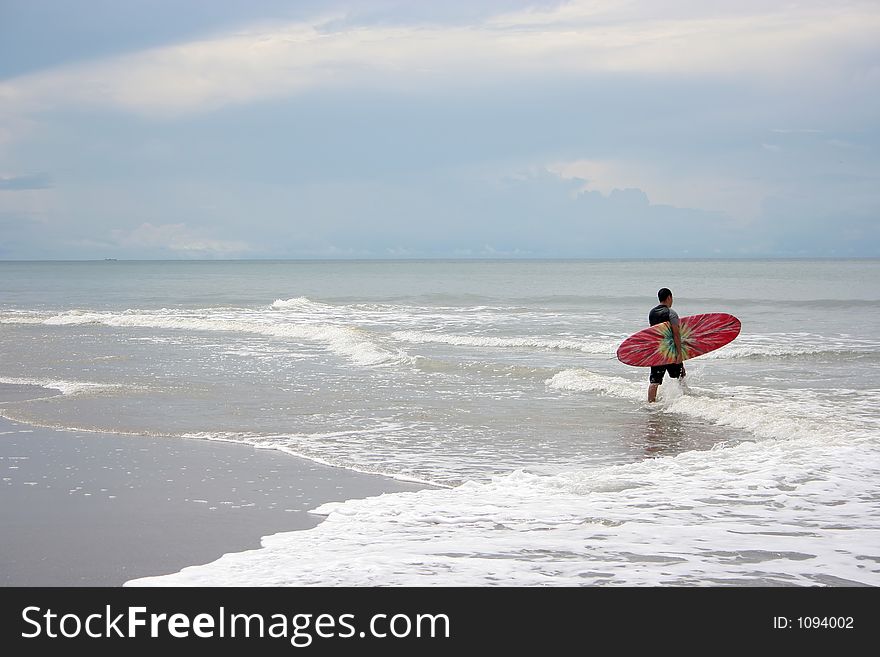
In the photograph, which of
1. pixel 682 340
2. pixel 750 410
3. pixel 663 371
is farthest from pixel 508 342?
pixel 750 410

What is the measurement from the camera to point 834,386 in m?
14.9

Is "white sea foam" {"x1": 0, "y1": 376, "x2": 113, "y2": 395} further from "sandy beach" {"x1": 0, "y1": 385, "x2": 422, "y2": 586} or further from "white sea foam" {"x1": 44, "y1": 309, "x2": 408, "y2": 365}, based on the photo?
"white sea foam" {"x1": 44, "y1": 309, "x2": 408, "y2": 365}

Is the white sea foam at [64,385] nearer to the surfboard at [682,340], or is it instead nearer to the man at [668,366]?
the surfboard at [682,340]

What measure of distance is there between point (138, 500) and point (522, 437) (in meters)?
4.87

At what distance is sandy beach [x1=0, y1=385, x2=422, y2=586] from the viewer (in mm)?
5754

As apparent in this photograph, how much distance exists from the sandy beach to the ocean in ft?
1.30

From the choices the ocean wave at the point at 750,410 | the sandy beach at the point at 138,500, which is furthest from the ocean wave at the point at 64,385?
the ocean wave at the point at 750,410

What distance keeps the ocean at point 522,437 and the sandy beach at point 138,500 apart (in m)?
0.39

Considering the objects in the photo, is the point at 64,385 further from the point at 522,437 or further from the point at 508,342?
the point at 508,342

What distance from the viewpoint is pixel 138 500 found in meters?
7.32

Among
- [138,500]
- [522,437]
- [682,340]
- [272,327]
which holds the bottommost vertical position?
[522,437]

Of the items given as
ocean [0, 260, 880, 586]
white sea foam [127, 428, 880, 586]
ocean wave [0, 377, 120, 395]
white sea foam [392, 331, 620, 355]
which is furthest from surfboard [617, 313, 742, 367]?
ocean wave [0, 377, 120, 395]
